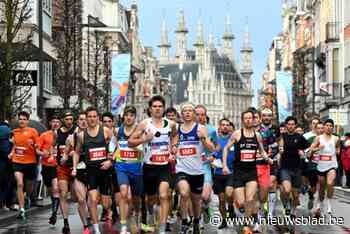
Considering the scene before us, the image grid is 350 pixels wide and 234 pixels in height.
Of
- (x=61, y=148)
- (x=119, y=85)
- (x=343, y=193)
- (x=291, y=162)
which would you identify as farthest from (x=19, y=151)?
(x=119, y=85)

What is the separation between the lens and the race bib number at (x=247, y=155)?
53.2 feet

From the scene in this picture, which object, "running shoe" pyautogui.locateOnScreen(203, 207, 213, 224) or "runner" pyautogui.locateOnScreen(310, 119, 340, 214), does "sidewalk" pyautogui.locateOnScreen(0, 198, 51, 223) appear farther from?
"runner" pyautogui.locateOnScreen(310, 119, 340, 214)

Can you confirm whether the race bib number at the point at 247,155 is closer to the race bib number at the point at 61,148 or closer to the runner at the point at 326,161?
the race bib number at the point at 61,148

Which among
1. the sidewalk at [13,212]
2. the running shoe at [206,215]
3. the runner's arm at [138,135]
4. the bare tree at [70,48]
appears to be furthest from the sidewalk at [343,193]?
the runner's arm at [138,135]

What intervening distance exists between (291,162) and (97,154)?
13.8 feet

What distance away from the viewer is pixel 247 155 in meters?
16.3

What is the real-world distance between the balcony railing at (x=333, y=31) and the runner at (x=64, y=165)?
5292 cm

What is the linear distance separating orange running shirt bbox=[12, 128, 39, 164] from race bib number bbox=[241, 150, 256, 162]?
5.89 metres

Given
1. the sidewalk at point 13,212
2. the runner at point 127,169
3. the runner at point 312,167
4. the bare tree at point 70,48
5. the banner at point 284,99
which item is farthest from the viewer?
the banner at point 284,99

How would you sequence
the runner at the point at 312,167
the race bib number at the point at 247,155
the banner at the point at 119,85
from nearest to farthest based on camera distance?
the race bib number at the point at 247,155
the runner at the point at 312,167
the banner at the point at 119,85

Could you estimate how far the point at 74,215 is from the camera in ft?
76.8

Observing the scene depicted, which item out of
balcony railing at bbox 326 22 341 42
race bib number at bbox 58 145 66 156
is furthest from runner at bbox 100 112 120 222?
balcony railing at bbox 326 22 341 42

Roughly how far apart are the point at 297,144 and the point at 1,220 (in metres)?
5.77

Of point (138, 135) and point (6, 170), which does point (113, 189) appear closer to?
point (138, 135)
